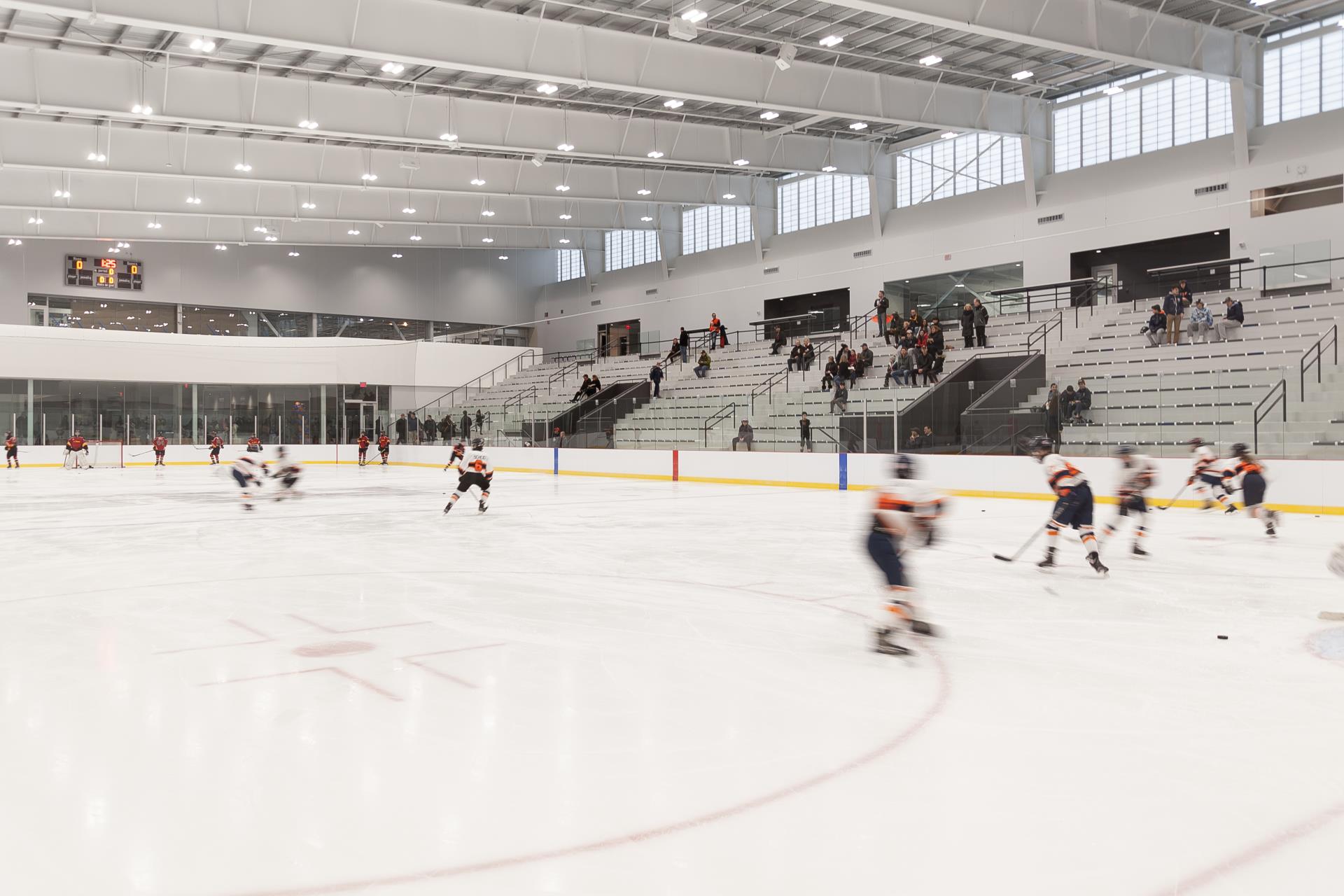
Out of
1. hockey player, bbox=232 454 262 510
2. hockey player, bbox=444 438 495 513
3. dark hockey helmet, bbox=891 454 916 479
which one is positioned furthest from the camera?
hockey player, bbox=232 454 262 510

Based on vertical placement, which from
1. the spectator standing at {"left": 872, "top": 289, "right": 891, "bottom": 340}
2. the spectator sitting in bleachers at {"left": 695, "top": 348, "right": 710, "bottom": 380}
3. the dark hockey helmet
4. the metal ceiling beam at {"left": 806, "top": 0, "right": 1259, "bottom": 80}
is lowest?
the dark hockey helmet

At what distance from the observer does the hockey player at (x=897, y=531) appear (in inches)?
212


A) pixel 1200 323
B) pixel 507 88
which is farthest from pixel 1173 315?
pixel 507 88

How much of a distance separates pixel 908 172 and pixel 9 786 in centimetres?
3022

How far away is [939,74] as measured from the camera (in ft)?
73.9

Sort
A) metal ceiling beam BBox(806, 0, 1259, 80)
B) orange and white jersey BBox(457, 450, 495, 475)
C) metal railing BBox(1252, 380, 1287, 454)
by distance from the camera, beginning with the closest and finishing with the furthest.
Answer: orange and white jersey BBox(457, 450, 495, 475) < metal railing BBox(1252, 380, 1287, 454) < metal ceiling beam BBox(806, 0, 1259, 80)

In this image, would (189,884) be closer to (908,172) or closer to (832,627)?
(832,627)

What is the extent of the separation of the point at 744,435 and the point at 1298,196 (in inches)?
523

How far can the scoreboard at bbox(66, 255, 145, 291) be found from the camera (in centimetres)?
3500

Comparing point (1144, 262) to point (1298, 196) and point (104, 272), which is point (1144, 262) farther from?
point (104, 272)

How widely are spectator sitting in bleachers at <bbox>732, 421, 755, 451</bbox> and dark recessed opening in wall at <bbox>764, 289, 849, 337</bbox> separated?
8.93 meters

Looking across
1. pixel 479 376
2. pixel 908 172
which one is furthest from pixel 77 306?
pixel 908 172

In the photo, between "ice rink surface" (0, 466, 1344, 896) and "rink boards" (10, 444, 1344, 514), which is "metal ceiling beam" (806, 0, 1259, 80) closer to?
"rink boards" (10, 444, 1344, 514)

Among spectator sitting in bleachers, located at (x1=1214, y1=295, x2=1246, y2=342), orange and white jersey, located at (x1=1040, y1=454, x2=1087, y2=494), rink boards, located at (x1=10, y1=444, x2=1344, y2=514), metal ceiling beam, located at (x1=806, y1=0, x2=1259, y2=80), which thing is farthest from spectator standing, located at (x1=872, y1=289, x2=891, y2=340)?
orange and white jersey, located at (x1=1040, y1=454, x2=1087, y2=494)
